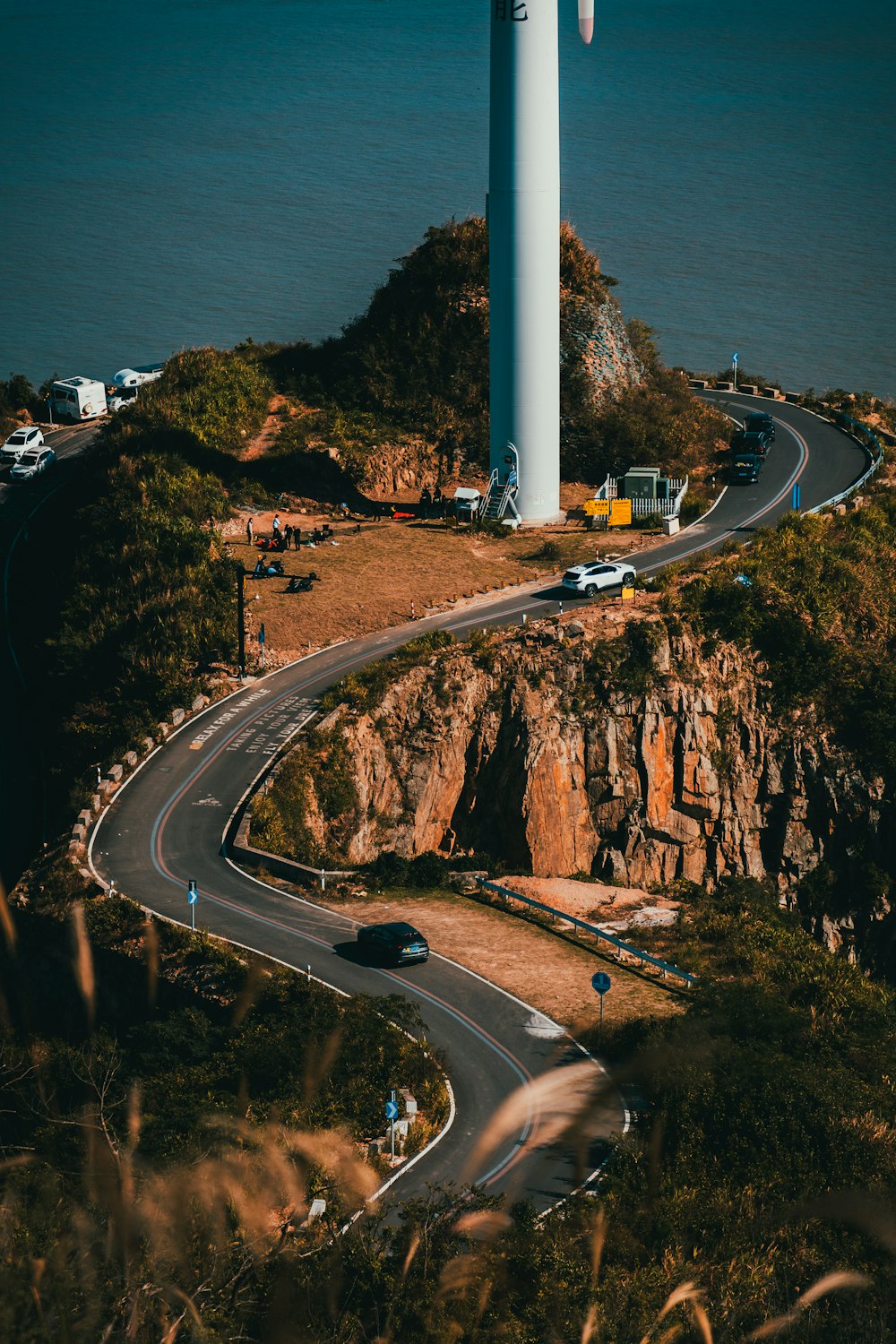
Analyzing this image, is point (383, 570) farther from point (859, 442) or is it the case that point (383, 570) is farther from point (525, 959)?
point (859, 442)

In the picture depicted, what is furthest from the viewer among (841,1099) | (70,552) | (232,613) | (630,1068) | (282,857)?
(70,552)

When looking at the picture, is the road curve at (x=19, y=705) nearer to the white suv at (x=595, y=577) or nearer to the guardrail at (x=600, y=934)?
the guardrail at (x=600, y=934)

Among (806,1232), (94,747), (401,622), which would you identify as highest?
(401,622)

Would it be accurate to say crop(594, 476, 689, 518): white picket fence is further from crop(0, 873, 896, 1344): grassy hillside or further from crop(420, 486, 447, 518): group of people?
crop(0, 873, 896, 1344): grassy hillside

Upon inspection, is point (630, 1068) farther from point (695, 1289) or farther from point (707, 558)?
point (707, 558)

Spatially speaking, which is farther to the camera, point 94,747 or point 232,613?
point 232,613

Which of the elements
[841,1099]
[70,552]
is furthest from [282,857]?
[70,552]

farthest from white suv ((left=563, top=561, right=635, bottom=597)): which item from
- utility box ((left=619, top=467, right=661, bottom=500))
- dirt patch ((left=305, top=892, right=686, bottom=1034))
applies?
dirt patch ((left=305, top=892, right=686, bottom=1034))
